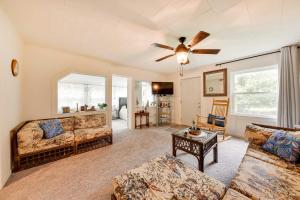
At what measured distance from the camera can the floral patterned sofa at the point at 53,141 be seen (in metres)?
2.06

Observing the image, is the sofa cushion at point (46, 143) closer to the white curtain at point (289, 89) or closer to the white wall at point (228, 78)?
the white wall at point (228, 78)

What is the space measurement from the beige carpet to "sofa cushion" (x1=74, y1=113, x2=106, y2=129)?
0.76 m

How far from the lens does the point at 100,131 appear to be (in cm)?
302

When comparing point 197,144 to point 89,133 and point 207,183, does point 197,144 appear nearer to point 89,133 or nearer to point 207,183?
point 207,183

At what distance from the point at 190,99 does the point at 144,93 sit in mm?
2018

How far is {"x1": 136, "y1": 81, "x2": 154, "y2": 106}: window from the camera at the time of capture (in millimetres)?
5168

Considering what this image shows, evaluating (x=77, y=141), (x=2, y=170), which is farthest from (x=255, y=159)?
(x=2, y=170)

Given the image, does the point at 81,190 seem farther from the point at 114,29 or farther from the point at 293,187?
the point at 114,29

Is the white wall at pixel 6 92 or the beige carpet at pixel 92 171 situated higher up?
the white wall at pixel 6 92

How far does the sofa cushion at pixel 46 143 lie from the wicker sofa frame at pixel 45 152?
0.05m

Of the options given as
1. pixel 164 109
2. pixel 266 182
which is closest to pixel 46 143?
pixel 266 182

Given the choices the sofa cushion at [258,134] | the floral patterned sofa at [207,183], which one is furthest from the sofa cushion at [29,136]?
the sofa cushion at [258,134]

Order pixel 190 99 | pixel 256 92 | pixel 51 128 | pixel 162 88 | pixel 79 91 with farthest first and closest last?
pixel 162 88, pixel 190 99, pixel 79 91, pixel 256 92, pixel 51 128

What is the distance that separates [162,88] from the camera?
543 centimetres
